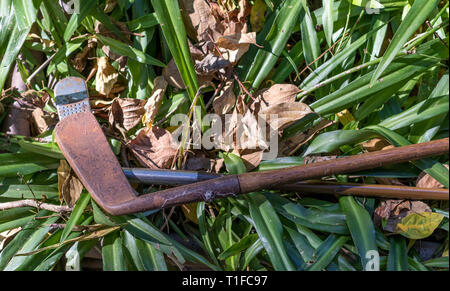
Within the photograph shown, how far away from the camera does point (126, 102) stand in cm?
106

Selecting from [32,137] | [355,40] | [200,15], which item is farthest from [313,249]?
[32,137]

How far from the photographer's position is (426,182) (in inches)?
35.1

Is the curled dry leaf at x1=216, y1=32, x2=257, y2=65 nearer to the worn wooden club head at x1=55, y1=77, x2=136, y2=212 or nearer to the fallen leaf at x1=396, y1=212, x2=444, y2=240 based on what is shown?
the worn wooden club head at x1=55, y1=77, x2=136, y2=212

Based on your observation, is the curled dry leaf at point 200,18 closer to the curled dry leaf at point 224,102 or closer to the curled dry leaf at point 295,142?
the curled dry leaf at point 224,102

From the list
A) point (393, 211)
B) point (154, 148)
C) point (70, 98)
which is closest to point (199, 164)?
point (154, 148)

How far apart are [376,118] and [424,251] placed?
0.32m

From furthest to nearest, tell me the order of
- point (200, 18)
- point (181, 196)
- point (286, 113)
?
point (200, 18) < point (286, 113) < point (181, 196)

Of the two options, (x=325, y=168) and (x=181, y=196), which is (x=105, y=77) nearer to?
(x=181, y=196)

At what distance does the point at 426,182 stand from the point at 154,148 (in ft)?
1.97

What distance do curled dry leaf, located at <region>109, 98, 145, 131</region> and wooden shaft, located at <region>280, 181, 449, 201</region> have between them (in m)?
0.39

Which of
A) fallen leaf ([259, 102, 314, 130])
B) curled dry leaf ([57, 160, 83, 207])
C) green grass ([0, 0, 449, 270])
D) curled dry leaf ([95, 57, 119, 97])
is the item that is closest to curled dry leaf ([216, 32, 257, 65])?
green grass ([0, 0, 449, 270])

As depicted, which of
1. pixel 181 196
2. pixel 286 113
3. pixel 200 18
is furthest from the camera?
pixel 200 18

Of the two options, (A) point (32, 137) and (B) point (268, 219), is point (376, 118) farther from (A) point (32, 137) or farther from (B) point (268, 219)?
(A) point (32, 137)

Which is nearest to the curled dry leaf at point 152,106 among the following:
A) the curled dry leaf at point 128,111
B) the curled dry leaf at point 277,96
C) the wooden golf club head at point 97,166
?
the curled dry leaf at point 128,111
